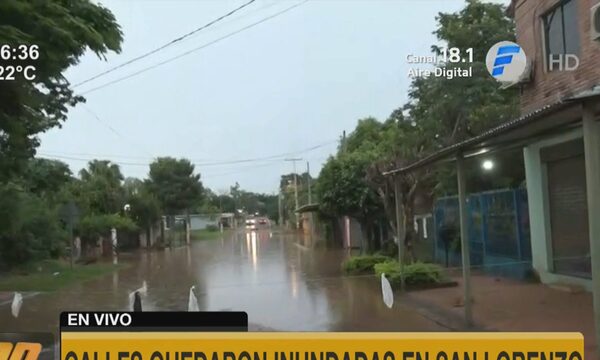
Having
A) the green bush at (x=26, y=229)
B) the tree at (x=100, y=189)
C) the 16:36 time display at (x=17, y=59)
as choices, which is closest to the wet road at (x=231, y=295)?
the green bush at (x=26, y=229)

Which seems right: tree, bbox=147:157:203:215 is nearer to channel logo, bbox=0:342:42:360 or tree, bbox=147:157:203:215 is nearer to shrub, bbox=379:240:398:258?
channel logo, bbox=0:342:42:360

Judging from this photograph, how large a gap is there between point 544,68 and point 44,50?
251 centimetres

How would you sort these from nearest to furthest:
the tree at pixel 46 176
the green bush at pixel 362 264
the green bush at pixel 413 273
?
the tree at pixel 46 176 → the green bush at pixel 413 273 → the green bush at pixel 362 264

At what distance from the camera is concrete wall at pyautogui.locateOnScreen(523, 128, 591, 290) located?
5375mm

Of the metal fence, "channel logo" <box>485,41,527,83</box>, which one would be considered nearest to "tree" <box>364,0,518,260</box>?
"channel logo" <box>485,41,527,83</box>

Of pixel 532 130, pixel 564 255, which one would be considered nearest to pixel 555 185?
pixel 564 255

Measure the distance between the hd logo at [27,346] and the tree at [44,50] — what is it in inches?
42.9

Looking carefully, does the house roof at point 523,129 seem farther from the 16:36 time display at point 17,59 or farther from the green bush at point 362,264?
the 16:36 time display at point 17,59

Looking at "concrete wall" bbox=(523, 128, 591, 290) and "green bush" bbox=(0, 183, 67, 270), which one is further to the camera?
"concrete wall" bbox=(523, 128, 591, 290)

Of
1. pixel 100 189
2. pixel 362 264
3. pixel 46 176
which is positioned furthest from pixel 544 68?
pixel 46 176

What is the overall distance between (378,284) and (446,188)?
1979 millimetres

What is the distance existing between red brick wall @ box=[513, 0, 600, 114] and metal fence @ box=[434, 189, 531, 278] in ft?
10.4

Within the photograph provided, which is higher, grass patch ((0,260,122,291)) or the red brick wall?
the red brick wall

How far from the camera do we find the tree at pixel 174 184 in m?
3.16
